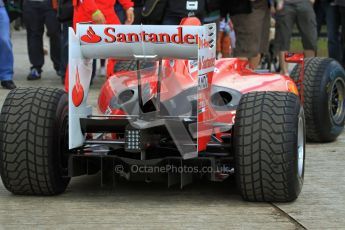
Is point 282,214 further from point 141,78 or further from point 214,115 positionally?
point 141,78

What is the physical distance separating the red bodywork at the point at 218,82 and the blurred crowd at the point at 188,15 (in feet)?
6.45

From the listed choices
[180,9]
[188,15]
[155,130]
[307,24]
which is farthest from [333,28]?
[155,130]

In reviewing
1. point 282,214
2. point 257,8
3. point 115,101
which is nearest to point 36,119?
point 115,101

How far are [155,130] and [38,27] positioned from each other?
765 centimetres

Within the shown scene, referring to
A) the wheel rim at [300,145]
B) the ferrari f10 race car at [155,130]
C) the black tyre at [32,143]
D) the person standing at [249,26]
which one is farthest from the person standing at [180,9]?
the black tyre at [32,143]

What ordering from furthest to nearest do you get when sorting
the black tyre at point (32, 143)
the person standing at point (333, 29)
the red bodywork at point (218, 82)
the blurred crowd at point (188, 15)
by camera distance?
the person standing at point (333, 29), the blurred crowd at point (188, 15), the red bodywork at point (218, 82), the black tyre at point (32, 143)

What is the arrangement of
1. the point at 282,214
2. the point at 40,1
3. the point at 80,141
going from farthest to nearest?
1. the point at 40,1
2. the point at 80,141
3. the point at 282,214

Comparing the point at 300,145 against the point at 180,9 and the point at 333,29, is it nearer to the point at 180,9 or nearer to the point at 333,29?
the point at 180,9

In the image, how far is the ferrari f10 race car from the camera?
5.50 meters

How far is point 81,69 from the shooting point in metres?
5.82

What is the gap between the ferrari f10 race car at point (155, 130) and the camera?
5504 mm

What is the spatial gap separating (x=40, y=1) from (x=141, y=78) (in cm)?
682

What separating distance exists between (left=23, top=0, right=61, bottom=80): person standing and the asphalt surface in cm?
657

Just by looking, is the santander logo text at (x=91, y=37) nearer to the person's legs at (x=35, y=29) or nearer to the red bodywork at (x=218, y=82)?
the red bodywork at (x=218, y=82)
